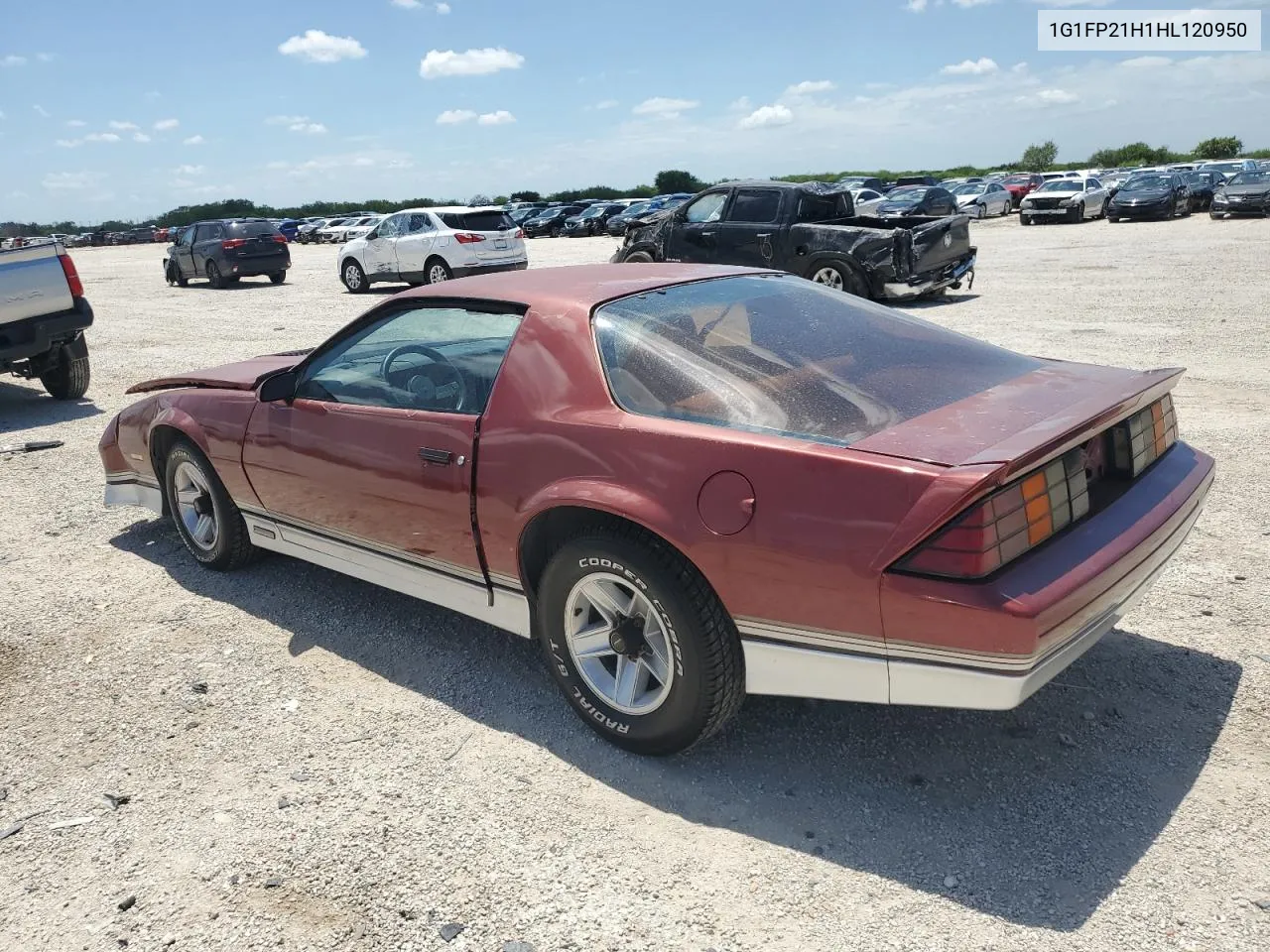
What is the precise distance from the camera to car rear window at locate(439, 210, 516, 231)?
1853 cm

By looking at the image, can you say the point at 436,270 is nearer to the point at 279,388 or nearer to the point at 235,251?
the point at 235,251

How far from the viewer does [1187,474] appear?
3.12 meters

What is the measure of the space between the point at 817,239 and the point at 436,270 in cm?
848

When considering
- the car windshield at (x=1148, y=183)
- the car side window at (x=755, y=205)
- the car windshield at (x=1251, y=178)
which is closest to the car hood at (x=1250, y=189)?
the car windshield at (x=1251, y=178)

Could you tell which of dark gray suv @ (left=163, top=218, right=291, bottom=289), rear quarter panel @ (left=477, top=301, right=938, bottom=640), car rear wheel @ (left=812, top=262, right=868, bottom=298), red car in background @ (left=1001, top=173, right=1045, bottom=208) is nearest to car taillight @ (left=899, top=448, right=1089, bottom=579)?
rear quarter panel @ (left=477, top=301, right=938, bottom=640)

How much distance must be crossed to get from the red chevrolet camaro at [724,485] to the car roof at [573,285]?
0.02 metres

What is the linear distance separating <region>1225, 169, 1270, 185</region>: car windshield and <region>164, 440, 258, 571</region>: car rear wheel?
1248 inches

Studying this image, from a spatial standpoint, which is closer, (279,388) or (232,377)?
(279,388)

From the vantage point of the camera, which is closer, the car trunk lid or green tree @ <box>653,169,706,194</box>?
the car trunk lid

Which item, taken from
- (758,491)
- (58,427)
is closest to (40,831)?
(758,491)

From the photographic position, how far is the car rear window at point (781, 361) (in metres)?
2.79

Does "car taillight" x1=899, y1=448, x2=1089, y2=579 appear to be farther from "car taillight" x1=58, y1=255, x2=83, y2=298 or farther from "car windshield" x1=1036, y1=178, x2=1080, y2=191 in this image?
"car windshield" x1=1036, y1=178, x2=1080, y2=191

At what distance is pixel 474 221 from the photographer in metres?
18.6

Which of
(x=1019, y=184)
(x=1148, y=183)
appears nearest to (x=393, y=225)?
(x=1148, y=183)
